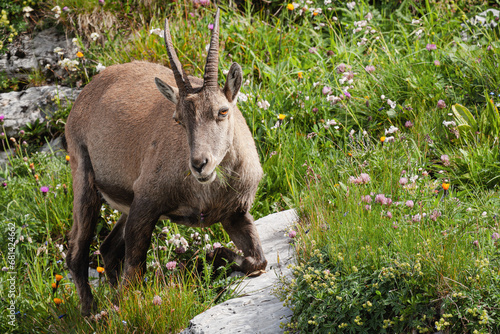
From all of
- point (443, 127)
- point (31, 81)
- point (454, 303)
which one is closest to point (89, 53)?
point (31, 81)

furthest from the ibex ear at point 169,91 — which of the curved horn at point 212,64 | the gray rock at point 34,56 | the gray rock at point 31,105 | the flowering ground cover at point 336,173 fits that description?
the gray rock at point 34,56

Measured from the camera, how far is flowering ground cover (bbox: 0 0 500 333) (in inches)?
131

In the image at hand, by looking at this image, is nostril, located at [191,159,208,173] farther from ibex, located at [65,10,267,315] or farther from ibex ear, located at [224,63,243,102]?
ibex ear, located at [224,63,243,102]

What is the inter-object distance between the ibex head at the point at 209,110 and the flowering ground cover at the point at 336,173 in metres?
0.91

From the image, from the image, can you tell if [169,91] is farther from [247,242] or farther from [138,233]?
[247,242]

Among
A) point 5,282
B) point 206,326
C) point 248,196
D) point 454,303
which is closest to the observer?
point 454,303

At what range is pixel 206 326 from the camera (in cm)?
382

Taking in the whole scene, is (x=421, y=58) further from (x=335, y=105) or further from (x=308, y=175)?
(x=308, y=175)

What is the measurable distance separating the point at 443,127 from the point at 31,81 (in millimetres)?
5642

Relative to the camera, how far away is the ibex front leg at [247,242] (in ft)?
15.7

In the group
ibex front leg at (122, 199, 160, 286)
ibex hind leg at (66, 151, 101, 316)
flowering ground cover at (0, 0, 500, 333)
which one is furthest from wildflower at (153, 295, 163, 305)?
ibex hind leg at (66, 151, 101, 316)

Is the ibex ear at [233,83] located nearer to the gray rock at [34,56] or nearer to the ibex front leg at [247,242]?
the ibex front leg at [247,242]

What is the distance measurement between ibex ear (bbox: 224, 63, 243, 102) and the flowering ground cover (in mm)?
1127

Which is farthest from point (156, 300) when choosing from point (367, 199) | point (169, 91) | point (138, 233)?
point (367, 199)
